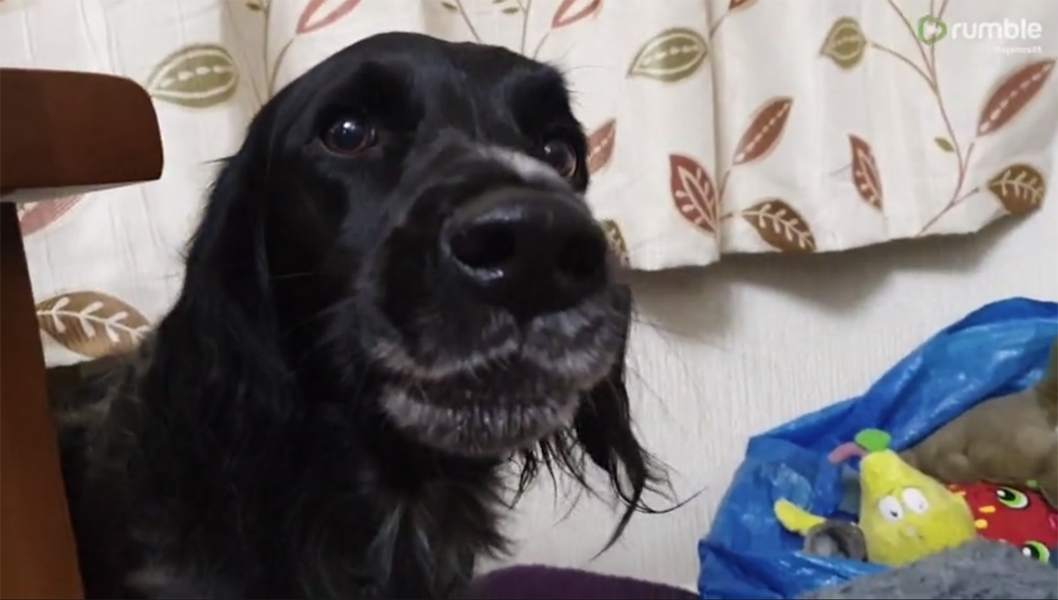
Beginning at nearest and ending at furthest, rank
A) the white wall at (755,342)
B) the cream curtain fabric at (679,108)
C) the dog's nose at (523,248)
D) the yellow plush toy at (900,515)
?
the dog's nose at (523,248) < the cream curtain fabric at (679,108) < the yellow plush toy at (900,515) < the white wall at (755,342)

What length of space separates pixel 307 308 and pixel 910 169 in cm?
85

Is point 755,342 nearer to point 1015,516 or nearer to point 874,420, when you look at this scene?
point 874,420

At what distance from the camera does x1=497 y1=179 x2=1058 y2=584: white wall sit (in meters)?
1.29

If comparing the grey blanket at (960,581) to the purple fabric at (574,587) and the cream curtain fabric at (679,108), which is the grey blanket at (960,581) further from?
the cream curtain fabric at (679,108)

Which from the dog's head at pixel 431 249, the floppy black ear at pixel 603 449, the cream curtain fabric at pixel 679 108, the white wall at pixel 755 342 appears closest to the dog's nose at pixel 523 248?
the dog's head at pixel 431 249

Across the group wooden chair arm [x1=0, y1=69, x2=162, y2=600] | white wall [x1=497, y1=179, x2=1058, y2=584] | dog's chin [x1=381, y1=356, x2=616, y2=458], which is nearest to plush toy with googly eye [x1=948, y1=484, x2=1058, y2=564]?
white wall [x1=497, y1=179, x2=1058, y2=584]

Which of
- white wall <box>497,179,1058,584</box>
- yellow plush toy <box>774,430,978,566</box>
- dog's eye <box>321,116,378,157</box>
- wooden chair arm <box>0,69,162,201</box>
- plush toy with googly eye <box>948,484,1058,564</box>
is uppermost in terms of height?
wooden chair arm <box>0,69,162,201</box>

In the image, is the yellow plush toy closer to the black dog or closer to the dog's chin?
the black dog

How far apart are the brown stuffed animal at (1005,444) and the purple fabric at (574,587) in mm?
328

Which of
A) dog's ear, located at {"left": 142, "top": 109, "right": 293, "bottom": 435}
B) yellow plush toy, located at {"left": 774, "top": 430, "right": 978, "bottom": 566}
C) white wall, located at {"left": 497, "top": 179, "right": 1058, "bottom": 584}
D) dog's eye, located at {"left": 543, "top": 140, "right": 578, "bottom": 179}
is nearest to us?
dog's ear, located at {"left": 142, "top": 109, "right": 293, "bottom": 435}


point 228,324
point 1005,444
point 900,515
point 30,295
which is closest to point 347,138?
point 228,324

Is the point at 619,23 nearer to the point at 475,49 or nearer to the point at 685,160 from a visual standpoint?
the point at 685,160

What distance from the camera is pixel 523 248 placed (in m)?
0.53

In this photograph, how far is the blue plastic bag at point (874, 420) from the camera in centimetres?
120
